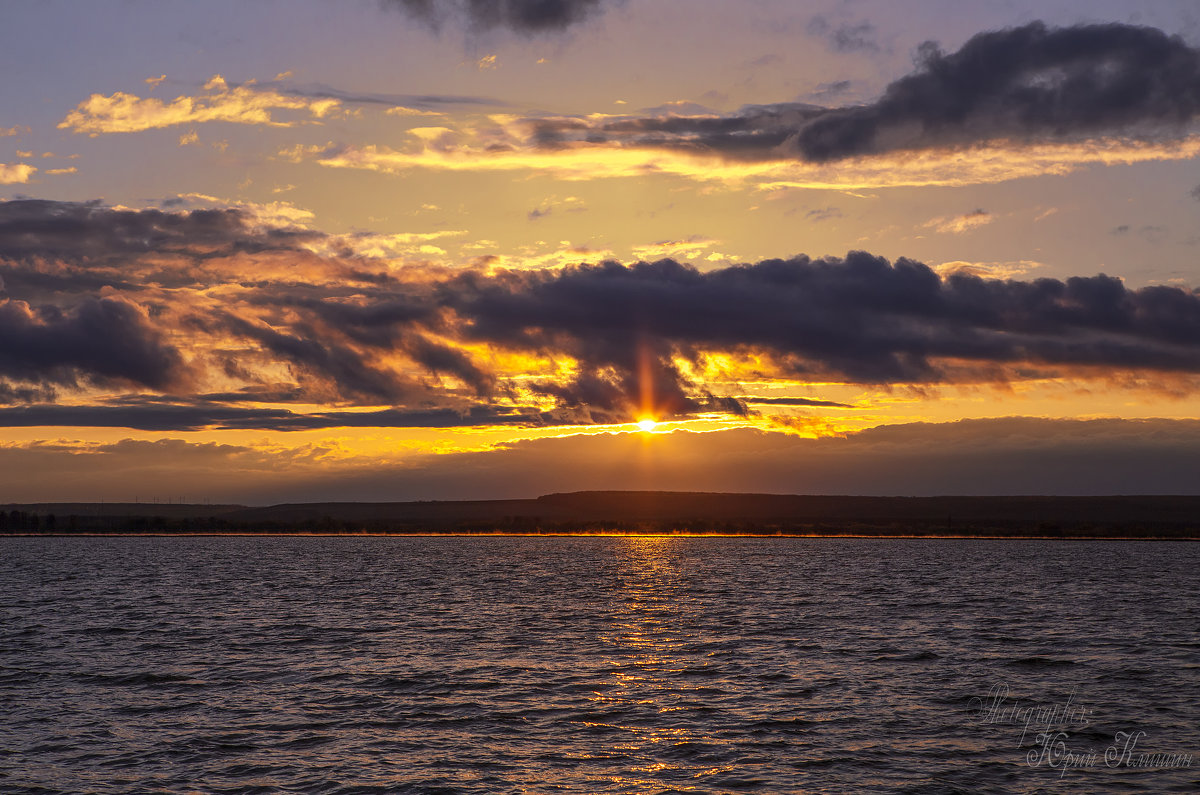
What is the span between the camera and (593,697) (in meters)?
41.2

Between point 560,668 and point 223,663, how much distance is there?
16810mm

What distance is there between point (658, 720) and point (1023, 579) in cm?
10863

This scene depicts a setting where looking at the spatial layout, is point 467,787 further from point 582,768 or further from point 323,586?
point 323,586

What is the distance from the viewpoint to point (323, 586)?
376 ft

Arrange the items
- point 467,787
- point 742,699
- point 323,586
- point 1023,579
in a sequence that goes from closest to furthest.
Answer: point 467,787 → point 742,699 → point 323,586 → point 1023,579

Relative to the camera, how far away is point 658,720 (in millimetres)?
36750

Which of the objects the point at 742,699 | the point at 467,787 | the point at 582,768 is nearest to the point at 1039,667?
the point at 742,699

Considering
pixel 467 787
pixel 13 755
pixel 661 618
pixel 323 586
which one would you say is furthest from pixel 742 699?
pixel 323 586

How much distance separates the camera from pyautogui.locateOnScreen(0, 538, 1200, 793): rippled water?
97.8 ft

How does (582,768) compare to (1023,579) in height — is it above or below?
above

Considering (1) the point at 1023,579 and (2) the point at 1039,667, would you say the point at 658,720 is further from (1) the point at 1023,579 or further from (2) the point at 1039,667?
(1) the point at 1023,579

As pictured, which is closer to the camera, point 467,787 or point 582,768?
point 467,787

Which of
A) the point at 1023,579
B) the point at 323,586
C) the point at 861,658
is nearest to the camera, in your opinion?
the point at 861,658

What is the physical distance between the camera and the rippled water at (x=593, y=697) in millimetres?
29812
